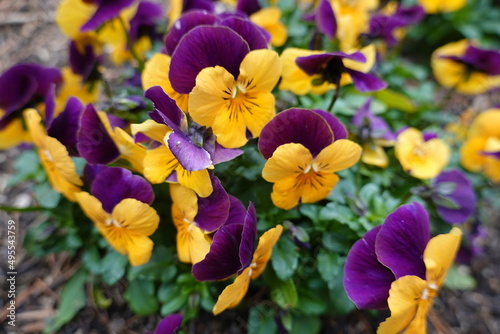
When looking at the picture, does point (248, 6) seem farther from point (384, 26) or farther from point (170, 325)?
point (170, 325)

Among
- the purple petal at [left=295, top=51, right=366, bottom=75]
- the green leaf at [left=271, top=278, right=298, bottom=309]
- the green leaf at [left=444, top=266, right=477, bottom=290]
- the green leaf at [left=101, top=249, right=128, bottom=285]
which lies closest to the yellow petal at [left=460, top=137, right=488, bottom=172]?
the green leaf at [left=444, top=266, right=477, bottom=290]

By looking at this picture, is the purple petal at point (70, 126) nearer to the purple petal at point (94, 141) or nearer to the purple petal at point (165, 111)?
the purple petal at point (94, 141)

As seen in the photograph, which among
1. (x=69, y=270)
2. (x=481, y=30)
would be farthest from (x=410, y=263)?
(x=481, y=30)

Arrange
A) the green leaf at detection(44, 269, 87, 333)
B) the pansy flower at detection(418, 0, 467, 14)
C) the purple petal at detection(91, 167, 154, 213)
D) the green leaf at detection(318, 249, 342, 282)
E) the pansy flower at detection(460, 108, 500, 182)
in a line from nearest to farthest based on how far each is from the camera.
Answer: the purple petal at detection(91, 167, 154, 213), the green leaf at detection(318, 249, 342, 282), the green leaf at detection(44, 269, 87, 333), the pansy flower at detection(460, 108, 500, 182), the pansy flower at detection(418, 0, 467, 14)

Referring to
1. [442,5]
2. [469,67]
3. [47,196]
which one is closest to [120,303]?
[47,196]

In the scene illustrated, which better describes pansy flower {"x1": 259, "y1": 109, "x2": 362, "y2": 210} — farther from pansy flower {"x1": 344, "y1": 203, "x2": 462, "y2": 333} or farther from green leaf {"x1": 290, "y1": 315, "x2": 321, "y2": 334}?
green leaf {"x1": 290, "y1": 315, "x2": 321, "y2": 334}
